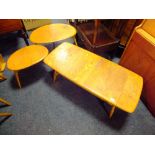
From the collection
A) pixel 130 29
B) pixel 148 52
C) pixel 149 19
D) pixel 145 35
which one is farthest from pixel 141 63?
pixel 130 29

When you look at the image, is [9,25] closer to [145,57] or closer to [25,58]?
[25,58]

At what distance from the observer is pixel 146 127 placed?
4.38 feet

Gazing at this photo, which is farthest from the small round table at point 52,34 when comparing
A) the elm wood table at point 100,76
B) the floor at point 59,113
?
the floor at point 59,113

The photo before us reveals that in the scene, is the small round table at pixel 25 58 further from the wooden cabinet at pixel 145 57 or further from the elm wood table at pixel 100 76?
the wooden cabinet at pixel 145 57

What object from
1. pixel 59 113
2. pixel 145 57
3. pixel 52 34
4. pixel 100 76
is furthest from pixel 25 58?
pixel 145 57

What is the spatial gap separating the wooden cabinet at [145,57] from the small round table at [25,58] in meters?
1.08

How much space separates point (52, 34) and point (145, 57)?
4.22 feet

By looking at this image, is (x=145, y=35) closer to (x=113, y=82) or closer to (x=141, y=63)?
(x=141, y=63)

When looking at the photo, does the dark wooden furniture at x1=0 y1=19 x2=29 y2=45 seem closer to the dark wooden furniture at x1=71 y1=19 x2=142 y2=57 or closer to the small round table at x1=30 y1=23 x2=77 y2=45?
the small round table at x1=30 y1=23 x2=77 y2=45

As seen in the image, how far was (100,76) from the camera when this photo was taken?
128 centimetres

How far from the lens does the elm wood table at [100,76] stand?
1.11m

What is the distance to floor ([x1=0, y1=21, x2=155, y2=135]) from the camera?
1320mm

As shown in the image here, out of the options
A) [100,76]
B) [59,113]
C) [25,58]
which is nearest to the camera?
[100,76]
